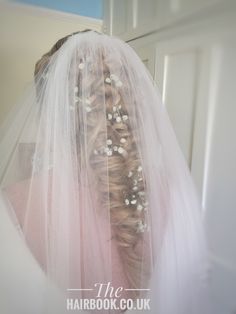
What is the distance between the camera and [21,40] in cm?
153

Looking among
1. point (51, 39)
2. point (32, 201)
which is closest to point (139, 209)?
point (32, 201)

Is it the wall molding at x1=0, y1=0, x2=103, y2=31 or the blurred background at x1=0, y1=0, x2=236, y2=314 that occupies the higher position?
the wall molding at x1=0, y1=0, x2=103, y2=31

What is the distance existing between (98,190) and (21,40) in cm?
125

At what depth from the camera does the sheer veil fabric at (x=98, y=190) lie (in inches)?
21.9

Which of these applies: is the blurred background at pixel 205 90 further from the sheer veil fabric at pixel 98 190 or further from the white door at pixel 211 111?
the sheer veil fabric at pixel 98 190

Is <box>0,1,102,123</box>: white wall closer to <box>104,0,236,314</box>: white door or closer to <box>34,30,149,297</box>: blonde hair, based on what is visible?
<box>104,0,236,314</box>: white door

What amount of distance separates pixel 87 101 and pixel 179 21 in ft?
2.12

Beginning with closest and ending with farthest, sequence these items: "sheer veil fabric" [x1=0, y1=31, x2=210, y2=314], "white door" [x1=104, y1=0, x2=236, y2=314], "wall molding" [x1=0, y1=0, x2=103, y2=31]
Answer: "sheer veil fabric" [x1=0, y1=31, x2=210, y2=314]
"white door" [x1=104, y1=0, x2=236, y2=314]
"wall molding" [x1=0, y1=0, x2=103, y2=31]

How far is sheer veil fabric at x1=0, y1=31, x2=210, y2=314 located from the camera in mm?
557

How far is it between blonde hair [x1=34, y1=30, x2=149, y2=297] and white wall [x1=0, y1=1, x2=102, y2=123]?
106 centimetres

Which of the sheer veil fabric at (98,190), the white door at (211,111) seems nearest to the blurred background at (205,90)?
the white door at (211,111)

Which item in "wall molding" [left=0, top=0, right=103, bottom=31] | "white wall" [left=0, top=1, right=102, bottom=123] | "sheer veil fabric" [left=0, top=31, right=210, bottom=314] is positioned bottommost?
"sheer veil fabric" [left=0, top=31, right=210, bottom=314]

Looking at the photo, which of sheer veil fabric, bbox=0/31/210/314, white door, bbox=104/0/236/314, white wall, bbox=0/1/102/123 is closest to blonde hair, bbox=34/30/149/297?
sheer veil fabric, bbox=0/31/210/314

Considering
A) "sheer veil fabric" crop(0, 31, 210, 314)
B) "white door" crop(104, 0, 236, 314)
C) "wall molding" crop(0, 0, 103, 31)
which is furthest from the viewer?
"wall molding" crop(0, 0, 103, 31)
